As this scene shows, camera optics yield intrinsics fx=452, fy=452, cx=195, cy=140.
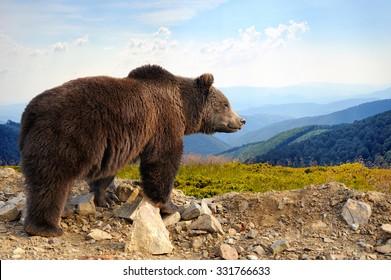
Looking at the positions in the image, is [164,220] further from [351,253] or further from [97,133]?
[351,253]

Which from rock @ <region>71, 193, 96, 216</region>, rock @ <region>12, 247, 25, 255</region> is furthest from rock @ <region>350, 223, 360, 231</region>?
rock @ <region>12, 247, 25, 255</region>

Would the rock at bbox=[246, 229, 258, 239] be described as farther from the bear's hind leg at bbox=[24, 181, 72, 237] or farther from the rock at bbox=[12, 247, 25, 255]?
the rock at bbox=[12, 247, 25, 255]

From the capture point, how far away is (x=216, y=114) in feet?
32.0

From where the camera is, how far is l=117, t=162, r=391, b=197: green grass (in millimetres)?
12078

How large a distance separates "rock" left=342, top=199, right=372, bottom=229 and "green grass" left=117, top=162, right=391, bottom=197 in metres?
3.07

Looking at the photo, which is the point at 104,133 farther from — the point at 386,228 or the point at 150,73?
the point at 386,228

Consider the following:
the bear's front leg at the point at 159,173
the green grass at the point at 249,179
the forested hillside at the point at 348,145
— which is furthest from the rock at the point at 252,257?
the forested hillside at the point at 348,145

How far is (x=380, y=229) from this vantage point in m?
8.17

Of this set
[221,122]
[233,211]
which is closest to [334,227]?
[233,211]

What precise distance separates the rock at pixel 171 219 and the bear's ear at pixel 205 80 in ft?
8.98

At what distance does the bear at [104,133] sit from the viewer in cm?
720

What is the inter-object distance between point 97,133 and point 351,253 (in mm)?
4635

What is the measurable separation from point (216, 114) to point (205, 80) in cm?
81
